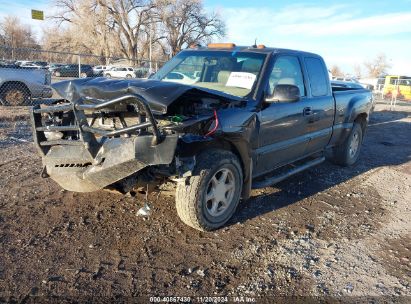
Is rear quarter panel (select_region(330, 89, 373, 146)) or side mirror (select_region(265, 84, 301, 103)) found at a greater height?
side mirror (select_region(265, 84, 301, 103))

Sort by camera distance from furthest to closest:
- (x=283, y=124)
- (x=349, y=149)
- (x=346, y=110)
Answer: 1. (x=349, y=149)
2. (x=346, y=110)
3. (x=283, y=124)

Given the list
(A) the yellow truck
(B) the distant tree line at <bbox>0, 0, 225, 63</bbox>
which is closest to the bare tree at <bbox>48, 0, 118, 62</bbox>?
(B) the distant tree line at <bbox>0, 0, 225, 63</bbox>

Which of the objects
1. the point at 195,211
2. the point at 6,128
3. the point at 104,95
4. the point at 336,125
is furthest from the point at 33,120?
the point at 6,128

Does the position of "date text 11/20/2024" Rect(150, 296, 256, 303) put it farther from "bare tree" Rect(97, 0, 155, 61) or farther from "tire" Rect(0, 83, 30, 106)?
"bare tree" Rect(97, 0, 155, 61)

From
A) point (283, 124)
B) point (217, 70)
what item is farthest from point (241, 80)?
point (283, 124)

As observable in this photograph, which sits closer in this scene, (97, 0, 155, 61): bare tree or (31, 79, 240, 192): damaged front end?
(31, 79, 240, 192): damaged front end

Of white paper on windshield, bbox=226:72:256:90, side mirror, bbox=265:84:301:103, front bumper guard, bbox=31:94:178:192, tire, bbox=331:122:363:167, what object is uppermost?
white paper on windshield, bbox=226:72:256:90

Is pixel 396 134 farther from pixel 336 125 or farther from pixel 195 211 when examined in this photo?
pixel 195 211

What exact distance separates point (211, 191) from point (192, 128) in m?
0.72

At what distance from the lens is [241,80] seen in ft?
14.0

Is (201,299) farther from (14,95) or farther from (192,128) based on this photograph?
(14,95)

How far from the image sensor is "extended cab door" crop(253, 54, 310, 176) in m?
4.20

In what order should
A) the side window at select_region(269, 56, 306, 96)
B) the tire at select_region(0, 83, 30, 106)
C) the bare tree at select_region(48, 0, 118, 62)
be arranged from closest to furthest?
the side window at select_region(269, 56, 306, 96)
the tire at select_region(0, 83, 30, 106)
the bare tree at select_region(48, 0, 118, 62)

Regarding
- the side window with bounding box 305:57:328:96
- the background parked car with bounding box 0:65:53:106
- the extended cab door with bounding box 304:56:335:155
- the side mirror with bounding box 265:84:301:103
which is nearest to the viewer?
the side mirror with bounding box 265:84:301:103
